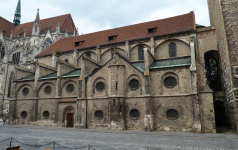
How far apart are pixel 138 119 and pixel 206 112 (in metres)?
6.51

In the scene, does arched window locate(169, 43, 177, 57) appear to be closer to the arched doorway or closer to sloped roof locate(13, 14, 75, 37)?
the arched doorway

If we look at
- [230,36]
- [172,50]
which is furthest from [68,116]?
[230,36]

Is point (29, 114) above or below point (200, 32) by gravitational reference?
below

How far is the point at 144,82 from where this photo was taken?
18766mm

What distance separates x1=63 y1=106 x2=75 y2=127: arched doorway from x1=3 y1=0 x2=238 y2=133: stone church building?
12cm

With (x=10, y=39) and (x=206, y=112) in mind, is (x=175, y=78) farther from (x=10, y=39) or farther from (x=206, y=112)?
(x=10, y=39)

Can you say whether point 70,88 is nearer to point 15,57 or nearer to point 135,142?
point 135,142

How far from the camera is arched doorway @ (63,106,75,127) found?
72.8 feet

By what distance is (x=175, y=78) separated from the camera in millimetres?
18234

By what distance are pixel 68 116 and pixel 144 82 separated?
10805mm

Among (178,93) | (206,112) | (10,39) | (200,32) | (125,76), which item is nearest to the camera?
(206,112)

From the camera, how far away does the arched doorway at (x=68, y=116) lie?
22.2m

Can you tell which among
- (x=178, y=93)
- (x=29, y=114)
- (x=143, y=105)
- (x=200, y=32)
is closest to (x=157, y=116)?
(x=143, y=105)

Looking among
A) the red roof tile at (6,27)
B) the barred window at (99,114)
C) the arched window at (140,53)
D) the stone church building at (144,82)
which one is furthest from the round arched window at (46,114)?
the red roof tile at (6,27)
